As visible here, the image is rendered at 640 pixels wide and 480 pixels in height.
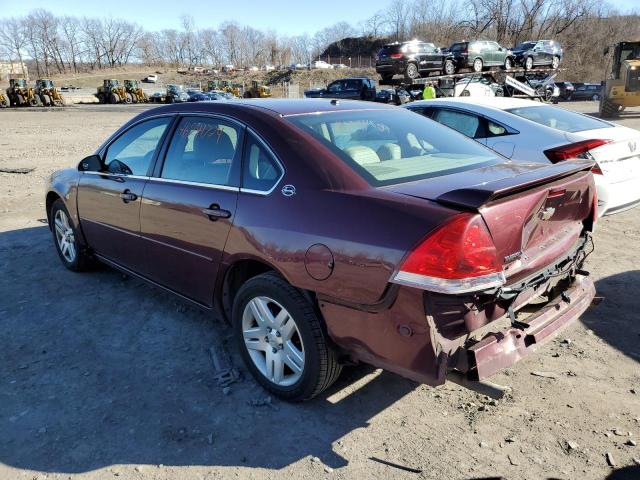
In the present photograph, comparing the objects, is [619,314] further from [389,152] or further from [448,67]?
[448,67]

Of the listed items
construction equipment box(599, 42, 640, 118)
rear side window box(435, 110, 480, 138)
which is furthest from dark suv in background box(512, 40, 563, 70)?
rear side window box(435, 110, 480, 138)

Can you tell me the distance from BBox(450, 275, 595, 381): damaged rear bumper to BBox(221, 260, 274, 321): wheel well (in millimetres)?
1263

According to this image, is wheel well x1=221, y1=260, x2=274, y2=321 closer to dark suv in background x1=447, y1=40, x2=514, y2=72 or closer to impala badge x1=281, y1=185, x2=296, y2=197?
impala badge x1=281, y1=185, x2=296, y2=197

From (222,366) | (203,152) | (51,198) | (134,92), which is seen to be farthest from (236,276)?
(134,92)

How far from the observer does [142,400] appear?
10.2ft

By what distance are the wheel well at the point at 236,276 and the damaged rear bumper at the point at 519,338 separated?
1.26 m

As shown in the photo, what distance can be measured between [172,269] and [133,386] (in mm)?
846

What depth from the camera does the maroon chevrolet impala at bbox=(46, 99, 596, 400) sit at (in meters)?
2.32

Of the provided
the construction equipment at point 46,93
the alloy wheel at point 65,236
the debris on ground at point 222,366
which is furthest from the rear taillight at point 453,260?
the construction equipment at point 46,93

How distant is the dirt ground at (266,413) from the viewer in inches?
101

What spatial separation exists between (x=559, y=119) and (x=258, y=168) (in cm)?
527

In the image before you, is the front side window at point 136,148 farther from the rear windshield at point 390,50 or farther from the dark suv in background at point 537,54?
the dark suv in background at point 537,54

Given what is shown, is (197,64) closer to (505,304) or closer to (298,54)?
(298,54)

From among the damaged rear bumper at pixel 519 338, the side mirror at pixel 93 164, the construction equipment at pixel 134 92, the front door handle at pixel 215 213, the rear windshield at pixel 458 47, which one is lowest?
the construction equipment at pixel 134 92
